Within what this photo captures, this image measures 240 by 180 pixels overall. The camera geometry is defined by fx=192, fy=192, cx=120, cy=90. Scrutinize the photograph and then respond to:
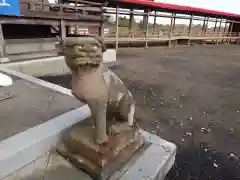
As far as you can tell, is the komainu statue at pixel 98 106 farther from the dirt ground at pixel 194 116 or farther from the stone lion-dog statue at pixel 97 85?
the dirt ground at pixel 194 116

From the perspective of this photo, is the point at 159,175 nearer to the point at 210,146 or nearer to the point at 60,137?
the point at 60,137

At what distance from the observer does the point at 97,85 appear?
157 centimetres

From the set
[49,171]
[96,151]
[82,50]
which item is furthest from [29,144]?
[82,50]

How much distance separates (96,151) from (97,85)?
2.23ft

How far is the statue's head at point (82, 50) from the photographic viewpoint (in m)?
1.35

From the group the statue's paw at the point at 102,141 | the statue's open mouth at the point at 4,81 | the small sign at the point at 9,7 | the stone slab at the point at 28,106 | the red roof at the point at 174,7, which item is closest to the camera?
the statue's paw at the point at 102,141

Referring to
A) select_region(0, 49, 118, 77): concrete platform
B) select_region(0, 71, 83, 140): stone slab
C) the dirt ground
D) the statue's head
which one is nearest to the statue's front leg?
the statue's head

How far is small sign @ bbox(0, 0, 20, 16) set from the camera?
6464mm

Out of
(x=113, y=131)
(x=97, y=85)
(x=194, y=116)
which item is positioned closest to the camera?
(x=97, y=85)

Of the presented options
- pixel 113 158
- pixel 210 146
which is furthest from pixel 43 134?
pixel 210 146

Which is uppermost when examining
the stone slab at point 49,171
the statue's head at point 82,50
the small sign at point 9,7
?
the small sign at point 9,7

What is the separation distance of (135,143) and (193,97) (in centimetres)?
425

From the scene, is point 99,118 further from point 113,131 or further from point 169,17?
point 169,17

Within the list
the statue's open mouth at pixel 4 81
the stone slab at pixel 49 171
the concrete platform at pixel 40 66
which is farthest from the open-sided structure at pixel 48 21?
the statue's open mouth at pixel 4 81
